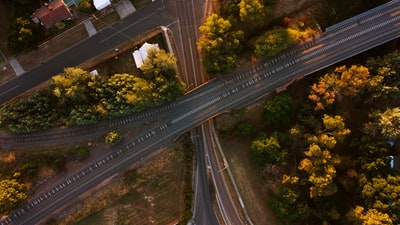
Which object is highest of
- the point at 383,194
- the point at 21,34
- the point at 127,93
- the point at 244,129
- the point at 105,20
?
the point at 21,34

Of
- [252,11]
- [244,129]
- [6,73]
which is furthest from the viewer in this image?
[244,129]

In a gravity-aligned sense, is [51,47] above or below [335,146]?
above

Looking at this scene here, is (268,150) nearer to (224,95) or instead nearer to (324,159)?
(324,159)

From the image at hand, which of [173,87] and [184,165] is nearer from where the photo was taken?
[173,87]

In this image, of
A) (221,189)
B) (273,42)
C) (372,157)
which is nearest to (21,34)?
(273,42)

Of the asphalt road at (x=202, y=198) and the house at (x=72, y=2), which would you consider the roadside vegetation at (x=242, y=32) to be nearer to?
the asphalt road at (x=202, y=198)

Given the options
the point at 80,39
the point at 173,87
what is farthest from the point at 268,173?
the point at 80,39

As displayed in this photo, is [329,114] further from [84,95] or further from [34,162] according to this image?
[34,162]
